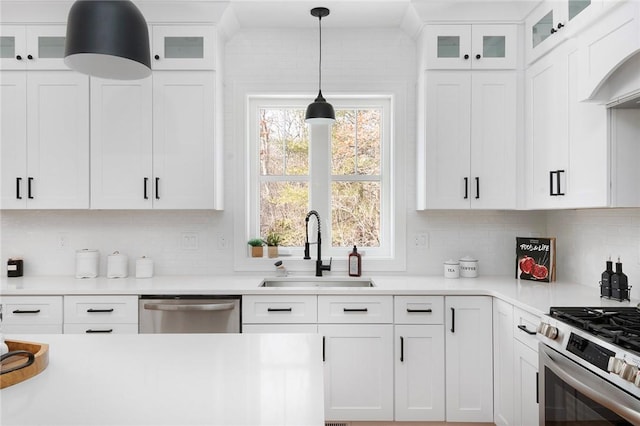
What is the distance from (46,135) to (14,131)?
0.23m

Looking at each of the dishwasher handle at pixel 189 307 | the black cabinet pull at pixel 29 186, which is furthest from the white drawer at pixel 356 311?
the black cabinet pull at pixel 29 186

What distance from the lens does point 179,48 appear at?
312cm

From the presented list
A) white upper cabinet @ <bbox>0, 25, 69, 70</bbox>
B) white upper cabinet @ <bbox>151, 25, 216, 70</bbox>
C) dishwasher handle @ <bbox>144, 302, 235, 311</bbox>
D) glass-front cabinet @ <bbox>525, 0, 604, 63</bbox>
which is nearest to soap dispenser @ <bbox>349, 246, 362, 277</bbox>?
dishwasher handle @ <bbox>144, 302, 235, 311</bbox>

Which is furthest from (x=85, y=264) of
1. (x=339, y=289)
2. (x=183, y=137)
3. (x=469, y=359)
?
(x=469, y=359)

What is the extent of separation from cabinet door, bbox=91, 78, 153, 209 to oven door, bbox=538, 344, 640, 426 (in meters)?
2.64

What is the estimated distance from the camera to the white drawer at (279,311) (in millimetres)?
2818

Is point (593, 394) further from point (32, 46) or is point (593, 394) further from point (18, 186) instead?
point (32, 46)

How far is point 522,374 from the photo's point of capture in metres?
2.38

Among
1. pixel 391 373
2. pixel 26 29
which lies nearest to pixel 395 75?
pixel 391 373

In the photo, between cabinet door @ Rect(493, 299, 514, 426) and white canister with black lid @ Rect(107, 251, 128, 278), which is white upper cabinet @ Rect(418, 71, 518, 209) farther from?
white canister with black lid @ Rect(107, 251, 128, 278)

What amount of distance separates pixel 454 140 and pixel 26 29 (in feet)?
10.3

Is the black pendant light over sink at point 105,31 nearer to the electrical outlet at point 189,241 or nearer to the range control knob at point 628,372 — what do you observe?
the range control knob at point 628,372

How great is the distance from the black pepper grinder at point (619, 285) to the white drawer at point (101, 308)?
279 centimetres

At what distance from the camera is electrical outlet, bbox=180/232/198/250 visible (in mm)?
3439
